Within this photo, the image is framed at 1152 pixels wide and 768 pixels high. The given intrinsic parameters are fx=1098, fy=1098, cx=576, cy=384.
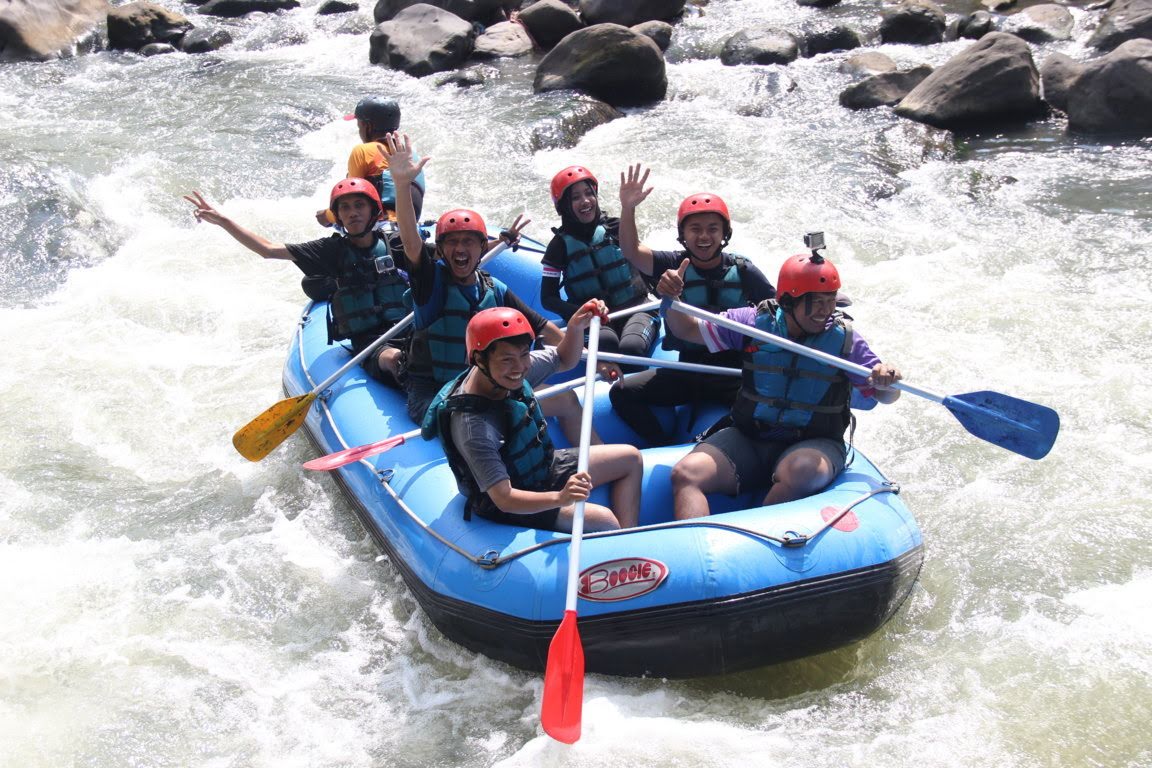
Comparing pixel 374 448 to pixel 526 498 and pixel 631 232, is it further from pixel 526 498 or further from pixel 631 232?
pixel 631 232

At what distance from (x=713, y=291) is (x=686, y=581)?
154 centimetres

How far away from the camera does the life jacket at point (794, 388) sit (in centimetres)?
413

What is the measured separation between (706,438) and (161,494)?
2986 millimetres

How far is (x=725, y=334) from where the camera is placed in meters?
4.39

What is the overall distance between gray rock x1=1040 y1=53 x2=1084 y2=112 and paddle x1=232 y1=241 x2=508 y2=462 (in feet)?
23.4

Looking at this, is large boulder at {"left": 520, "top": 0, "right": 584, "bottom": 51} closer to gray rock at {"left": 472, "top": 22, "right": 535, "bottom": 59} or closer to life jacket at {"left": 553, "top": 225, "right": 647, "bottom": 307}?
gray rock at {"left": 472, "top": 22, "right": 535, "bottom": 59}

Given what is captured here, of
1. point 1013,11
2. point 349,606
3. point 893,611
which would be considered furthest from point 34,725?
point 1013,11

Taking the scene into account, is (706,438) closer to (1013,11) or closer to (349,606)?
(349,606)

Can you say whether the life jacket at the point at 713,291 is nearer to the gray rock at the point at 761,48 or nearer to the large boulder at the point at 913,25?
the gray rock at the point at 761,48

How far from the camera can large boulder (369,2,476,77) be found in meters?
12.4

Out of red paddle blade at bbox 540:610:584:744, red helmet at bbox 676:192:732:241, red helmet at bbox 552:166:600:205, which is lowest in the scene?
red paddle blade at bbox 540:610:584:744

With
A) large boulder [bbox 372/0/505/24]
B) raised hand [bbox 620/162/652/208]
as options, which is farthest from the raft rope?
large boulder [bbox 372/0/505/24]

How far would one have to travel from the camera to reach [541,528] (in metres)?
3.97

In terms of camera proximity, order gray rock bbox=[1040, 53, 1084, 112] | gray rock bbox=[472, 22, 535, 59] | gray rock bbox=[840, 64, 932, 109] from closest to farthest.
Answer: gray rock bbox=[1040, 53, 1084, 112] → gray rock bbox=[840, 64, 932, 109] → gray rock bbox=[472, 22, 535, 59]
